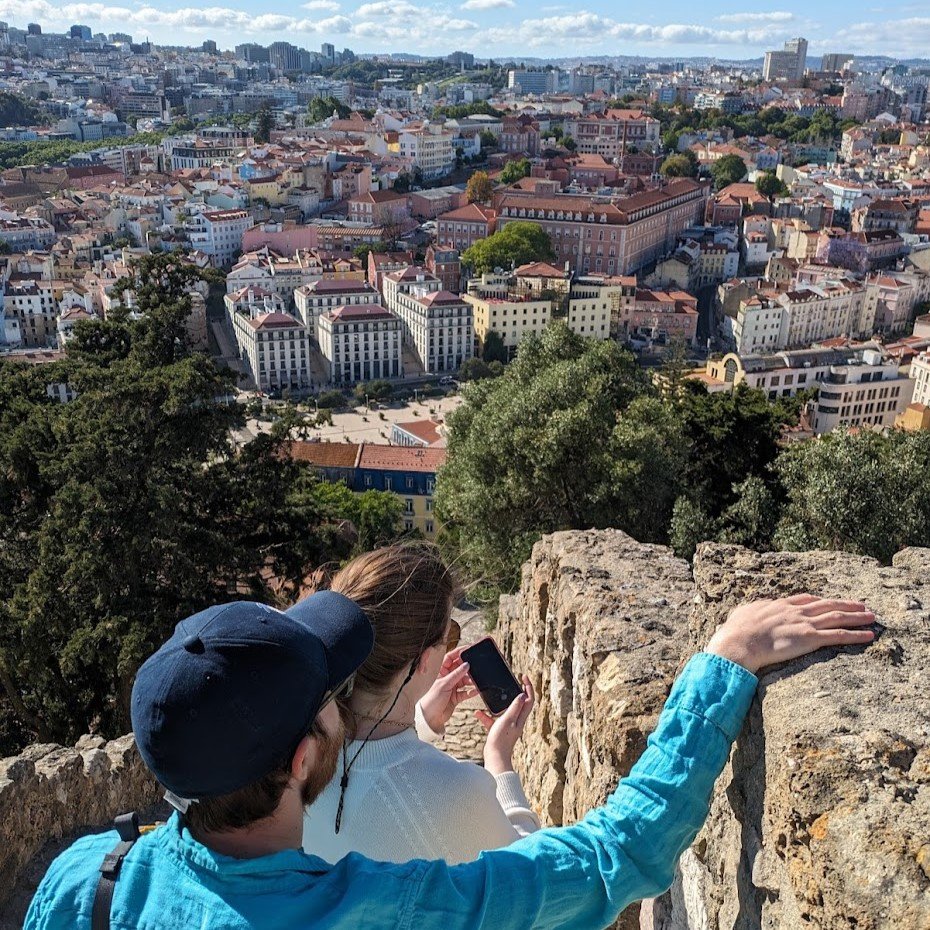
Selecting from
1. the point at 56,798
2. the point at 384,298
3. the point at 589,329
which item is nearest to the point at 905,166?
the point at 589,329

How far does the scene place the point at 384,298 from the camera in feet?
221

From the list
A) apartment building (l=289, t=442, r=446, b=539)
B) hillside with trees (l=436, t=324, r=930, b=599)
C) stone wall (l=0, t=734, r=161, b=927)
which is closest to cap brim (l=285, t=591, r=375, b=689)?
stone wall (l=0, t=734, r=161, b=927)

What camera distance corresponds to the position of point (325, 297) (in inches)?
2506

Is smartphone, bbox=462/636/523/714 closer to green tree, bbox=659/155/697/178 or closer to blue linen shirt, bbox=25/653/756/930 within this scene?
blue linen shirt, bbox=25/653/756/930

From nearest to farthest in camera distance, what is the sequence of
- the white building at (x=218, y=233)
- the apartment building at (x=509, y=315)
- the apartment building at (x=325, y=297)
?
the apartment building at (x=509, y=315) < the apartment building at (x=325, y=297) < the white building at (x=218, y=233)

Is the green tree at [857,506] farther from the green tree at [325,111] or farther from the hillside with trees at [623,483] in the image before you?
the green tree at [325,111]

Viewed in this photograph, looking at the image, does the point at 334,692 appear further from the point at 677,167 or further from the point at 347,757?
the point at 677,167

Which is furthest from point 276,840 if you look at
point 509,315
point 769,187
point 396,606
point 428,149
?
point 428,149

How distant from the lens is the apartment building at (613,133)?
11431 centimetres

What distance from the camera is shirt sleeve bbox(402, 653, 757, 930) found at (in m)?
2.01

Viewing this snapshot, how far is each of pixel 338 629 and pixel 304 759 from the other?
0.32 meters

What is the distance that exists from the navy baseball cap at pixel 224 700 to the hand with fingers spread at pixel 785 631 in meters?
1.15

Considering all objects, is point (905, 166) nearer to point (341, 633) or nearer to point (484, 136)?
point (484, 136)

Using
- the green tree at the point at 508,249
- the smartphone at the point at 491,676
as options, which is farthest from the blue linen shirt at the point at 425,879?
the green tree at the point at 508,249
